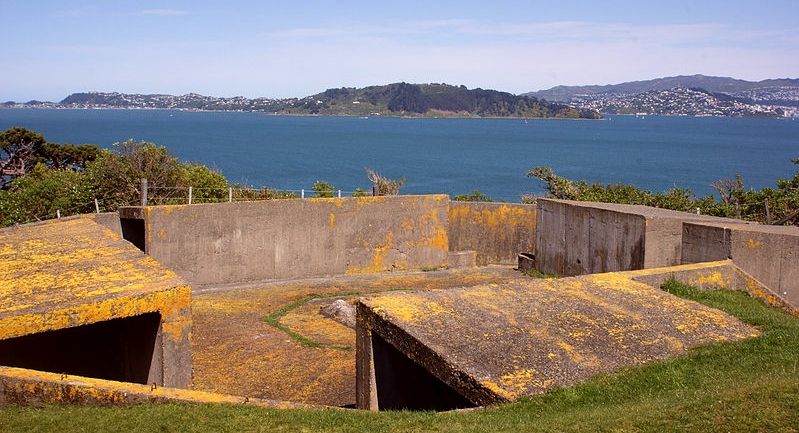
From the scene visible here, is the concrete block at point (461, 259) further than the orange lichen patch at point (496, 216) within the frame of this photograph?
No

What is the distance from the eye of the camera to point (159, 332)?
7984mm

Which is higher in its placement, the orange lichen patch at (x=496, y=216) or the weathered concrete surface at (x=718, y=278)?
the weathered concrete surface at (x=718, y=278)

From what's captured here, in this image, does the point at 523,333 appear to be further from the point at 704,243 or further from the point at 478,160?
the point at 478,160

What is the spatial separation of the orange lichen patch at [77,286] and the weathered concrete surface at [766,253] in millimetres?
8367

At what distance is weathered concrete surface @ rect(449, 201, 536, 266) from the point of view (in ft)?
66.0

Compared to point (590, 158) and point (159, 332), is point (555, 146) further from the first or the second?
point (159, 332)

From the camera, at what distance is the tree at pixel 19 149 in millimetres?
37875

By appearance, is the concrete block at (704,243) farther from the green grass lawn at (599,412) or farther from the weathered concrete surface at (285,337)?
the green grass lawn at (599,412)

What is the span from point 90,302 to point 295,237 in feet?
32.6

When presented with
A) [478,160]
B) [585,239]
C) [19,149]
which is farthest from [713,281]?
[478,160]

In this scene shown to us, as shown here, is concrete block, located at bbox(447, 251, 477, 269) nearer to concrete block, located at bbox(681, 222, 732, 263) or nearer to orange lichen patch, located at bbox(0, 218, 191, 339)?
concrete block, located at bbox(681, 222, 732, 263)

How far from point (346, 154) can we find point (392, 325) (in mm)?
110551

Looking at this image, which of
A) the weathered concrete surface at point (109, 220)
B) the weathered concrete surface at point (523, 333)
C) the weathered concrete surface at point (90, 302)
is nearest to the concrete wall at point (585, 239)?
the weathered concrete surface at point (523, 333)

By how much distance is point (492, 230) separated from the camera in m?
20.2
